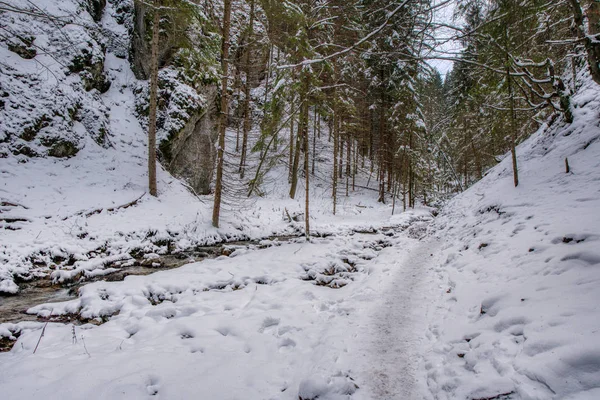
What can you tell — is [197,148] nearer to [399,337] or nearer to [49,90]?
[49,90]

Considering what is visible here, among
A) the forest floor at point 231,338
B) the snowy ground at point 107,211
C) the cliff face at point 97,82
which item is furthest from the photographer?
the cliff face at point 97,82

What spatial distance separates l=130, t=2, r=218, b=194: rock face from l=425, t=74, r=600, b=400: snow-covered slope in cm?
1323

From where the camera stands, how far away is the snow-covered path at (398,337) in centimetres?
322

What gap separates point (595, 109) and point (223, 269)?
41.9 feet

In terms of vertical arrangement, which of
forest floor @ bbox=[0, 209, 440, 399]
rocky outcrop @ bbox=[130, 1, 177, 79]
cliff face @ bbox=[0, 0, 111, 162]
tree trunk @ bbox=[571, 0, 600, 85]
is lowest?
forest floor @ bbox=[0, 209, 440, 399]

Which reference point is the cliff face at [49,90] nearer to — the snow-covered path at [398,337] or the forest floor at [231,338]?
the forest floor at [231,338]

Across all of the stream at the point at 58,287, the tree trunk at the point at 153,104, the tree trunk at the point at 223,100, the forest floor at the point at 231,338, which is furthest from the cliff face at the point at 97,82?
the forest floor at the point at 231,338

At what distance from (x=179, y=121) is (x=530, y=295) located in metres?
15.8

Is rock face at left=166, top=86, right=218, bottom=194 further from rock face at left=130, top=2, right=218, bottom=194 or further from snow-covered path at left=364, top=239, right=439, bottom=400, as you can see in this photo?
snow-covered path at left=364, top=239, right=439, bottom=400

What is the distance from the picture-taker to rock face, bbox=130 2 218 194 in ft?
48.4

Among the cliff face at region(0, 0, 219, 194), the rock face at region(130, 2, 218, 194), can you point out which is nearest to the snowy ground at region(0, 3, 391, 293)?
the cliff face at region(0, 0, 219, 194)

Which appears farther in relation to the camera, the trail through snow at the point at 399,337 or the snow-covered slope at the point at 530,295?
the trail through snow at the point at 399,337

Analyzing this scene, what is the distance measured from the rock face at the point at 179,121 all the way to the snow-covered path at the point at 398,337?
488 inches

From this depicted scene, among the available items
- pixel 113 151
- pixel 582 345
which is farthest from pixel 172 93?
pixel 582 345
